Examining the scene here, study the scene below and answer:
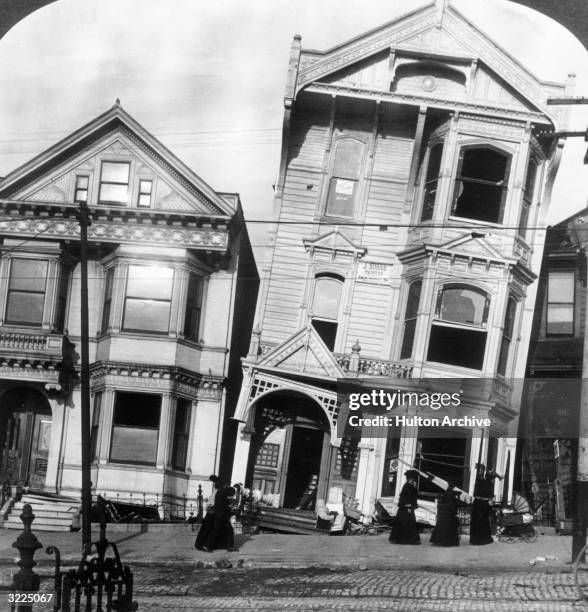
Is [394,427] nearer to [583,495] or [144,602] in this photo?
[583,495]

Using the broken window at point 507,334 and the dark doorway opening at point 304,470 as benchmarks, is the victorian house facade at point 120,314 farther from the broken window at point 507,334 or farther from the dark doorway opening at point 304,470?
the broken window at point 507,334

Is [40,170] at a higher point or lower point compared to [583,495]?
higher

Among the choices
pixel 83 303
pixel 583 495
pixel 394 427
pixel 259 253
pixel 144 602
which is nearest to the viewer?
pixel 144 602

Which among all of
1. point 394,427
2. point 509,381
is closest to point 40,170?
point 394,427

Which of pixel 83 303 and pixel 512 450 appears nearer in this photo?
pixel 83 303

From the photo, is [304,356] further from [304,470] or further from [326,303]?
[304,470]

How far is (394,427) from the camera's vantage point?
19.2 metres

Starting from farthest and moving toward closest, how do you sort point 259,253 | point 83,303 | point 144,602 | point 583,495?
point 259,253 < point 83,303 < point 583,495 < point 144,602

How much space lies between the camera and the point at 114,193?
2000 centimetres

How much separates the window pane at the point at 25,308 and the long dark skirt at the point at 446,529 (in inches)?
329

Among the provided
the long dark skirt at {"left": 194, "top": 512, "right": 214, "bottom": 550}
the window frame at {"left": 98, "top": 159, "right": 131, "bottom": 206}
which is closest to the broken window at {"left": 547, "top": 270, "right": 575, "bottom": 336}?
the window frame at {"left": 98, "top": 159, "right": 131, "bottom": 206}

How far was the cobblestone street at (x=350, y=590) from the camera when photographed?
37.3 feet

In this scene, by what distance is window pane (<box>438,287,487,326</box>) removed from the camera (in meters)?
20.0

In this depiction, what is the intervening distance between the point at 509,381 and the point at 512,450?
1.34 metres
